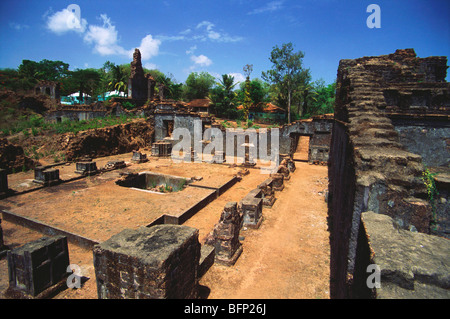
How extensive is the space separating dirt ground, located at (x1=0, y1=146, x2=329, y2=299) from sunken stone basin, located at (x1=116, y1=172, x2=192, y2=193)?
33.2 inches

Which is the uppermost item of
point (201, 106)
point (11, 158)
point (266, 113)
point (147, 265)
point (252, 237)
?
point (201, 106)

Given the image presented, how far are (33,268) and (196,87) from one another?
43938 millimetres

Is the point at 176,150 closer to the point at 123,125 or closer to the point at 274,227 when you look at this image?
the point at 123,125

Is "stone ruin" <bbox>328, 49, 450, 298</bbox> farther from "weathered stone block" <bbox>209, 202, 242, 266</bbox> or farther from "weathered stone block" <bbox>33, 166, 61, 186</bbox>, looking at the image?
"weathered stone block" <bbox>33, 166, 61, 186</bbox>

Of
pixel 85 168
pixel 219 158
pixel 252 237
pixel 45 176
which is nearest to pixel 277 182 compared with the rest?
pixel 252 237

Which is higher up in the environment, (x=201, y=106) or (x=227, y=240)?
(x=201, y=106)

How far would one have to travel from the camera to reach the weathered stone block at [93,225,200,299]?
9.73ft

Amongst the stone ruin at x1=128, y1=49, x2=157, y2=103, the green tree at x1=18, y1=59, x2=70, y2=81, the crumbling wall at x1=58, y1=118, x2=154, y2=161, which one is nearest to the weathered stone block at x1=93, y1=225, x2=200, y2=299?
the crumbling wall at x1=58, y1=118, x2=154, y2=161

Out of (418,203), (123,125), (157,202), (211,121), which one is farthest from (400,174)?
(123,125)

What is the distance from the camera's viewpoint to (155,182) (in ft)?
41.2

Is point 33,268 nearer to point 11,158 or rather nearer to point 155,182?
point 155,182
